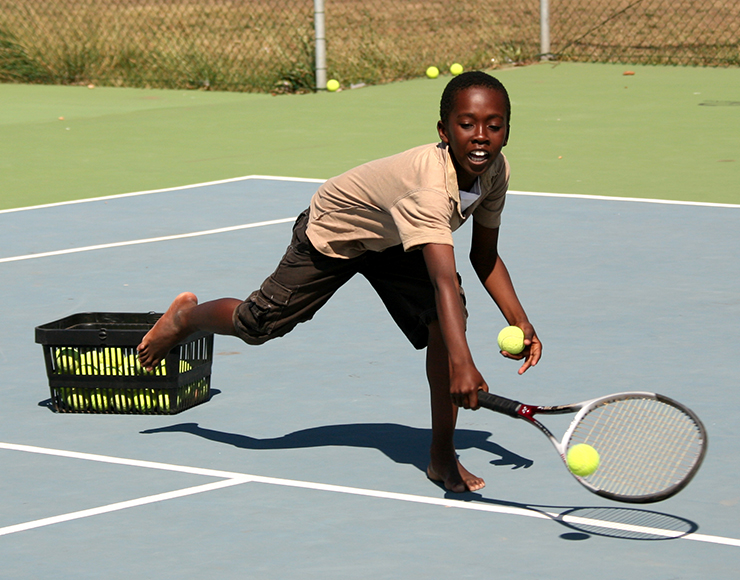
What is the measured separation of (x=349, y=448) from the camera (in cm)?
474

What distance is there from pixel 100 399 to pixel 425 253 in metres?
1.81

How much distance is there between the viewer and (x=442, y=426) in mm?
4387

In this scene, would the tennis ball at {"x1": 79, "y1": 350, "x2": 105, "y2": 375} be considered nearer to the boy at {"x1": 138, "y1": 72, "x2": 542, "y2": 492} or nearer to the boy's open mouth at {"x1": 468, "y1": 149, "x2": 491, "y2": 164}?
the boy at {"x1": 138, "y1": 72, "x2": 542, "y2": 492}

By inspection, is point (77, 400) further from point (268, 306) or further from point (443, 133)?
point (443, 133)

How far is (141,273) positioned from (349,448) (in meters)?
3.02

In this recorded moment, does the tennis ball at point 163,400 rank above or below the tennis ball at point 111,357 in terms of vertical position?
below

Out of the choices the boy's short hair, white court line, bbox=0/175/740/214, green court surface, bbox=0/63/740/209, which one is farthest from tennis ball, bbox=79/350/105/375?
green court surface, bbox=0/63/740/209

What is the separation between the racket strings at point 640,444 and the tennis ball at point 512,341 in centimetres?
32

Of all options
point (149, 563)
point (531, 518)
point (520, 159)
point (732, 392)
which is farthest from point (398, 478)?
point (520, 159)

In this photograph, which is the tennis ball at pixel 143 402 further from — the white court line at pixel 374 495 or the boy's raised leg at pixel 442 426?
the boy's raised leg at pixel 442 426

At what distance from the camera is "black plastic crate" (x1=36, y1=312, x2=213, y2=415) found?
509 cm

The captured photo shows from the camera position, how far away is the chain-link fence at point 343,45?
1667 cm

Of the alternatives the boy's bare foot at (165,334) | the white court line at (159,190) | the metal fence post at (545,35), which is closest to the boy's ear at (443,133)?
the boy's bare foot at (165,334)

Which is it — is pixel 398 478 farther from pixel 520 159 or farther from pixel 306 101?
pixel 306 101
